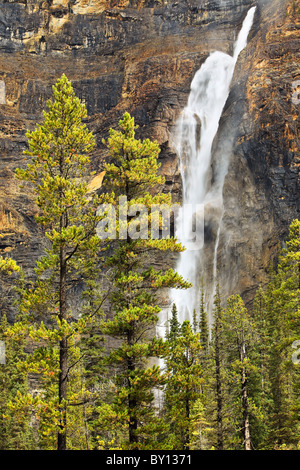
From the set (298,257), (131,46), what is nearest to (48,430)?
(298,257)

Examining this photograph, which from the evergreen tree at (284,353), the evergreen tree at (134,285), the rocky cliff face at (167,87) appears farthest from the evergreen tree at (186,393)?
the rocky cliff face at (167,87)

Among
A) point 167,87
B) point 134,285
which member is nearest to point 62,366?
point 134,285

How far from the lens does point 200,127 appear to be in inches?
2432

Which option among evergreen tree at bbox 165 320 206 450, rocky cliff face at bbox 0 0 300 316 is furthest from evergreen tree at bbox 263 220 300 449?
rocky cliff face at bbox 0 0 300 316

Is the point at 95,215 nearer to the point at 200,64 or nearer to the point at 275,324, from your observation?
the point at 275,324

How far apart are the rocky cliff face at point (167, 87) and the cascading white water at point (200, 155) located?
1418 mm

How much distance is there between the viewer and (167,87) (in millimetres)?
67688

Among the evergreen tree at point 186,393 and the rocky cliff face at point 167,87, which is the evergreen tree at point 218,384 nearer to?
the evergreen tree at point 186,393

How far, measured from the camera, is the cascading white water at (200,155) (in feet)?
172

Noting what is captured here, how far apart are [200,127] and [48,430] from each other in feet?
175

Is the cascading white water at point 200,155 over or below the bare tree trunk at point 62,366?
over

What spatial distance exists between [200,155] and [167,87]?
48.2 feet

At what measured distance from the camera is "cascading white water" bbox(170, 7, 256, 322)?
5228 cm

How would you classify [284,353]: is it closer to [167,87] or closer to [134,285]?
[134,285]
